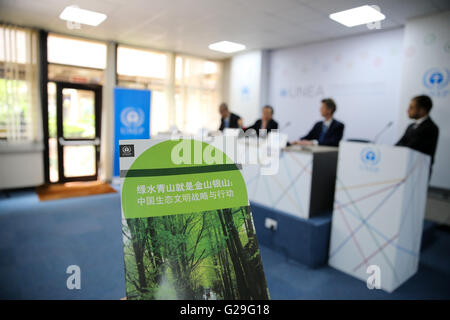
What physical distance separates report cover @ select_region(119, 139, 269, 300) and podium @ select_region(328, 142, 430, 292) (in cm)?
185

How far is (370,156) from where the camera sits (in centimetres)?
214

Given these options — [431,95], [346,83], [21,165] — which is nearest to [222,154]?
[431,95]

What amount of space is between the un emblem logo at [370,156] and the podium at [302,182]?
30 centimetres

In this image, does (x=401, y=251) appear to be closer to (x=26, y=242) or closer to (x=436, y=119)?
(x=436, y=119)

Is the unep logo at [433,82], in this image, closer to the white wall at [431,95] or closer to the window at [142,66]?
the white wall at [431,95]

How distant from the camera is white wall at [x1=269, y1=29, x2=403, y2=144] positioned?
388cm

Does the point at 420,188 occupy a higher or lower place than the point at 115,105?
lower

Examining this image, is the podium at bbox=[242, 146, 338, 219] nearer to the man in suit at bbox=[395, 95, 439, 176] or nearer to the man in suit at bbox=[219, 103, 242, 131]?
the man in suit at bbox=[395, 95, 439, 176]

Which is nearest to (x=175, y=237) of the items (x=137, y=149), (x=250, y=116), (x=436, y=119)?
(x=137, y=149)

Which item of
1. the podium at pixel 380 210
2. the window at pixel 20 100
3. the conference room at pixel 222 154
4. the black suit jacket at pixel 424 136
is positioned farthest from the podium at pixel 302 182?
the window at pixel 20 100

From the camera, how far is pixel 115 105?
0.52 metres

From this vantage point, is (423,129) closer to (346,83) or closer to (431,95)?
(431,95)

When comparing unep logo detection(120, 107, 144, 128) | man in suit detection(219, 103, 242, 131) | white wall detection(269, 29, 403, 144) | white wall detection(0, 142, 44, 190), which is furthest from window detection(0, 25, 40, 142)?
unep logo detection(120, 107, 144, 128)

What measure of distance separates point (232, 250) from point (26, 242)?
293 cm
